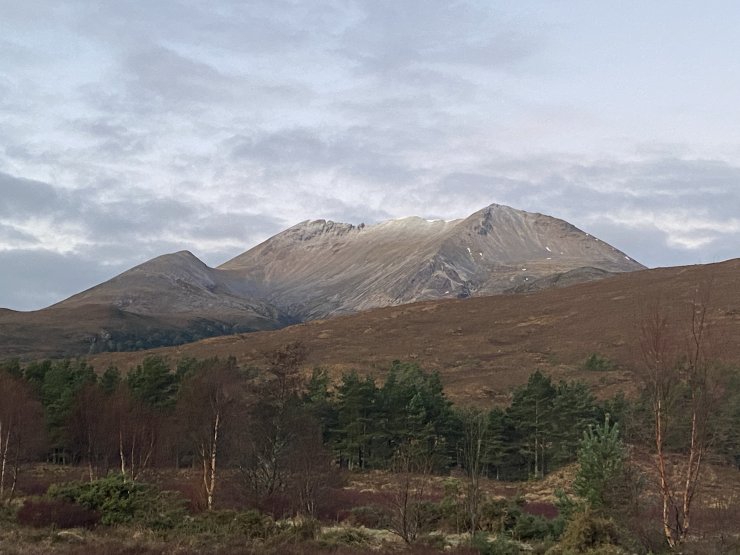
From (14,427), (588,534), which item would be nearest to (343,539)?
(588,534)

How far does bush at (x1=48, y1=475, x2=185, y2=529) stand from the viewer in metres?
23.4

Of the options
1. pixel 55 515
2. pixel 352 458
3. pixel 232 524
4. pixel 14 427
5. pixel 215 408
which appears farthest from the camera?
pixel 352 458

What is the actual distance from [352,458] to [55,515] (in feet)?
124

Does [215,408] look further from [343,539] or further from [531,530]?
[531,530]

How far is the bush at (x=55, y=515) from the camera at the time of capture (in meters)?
22.0

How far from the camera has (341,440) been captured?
58438 millimetres

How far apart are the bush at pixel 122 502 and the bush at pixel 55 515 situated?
0.41m

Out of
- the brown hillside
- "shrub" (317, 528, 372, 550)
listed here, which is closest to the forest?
"shrub" (317, 528, 372, 550)

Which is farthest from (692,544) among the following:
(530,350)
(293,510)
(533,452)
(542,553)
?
(530,350)

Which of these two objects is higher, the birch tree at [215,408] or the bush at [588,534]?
the birch tree at [215,408]

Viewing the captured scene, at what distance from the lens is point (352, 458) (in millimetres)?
58750

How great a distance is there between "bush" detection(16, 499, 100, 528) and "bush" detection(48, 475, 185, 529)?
0.41 m

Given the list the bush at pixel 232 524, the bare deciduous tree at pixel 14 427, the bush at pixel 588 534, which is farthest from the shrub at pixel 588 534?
the bare deciduous tree at pixel 14 427

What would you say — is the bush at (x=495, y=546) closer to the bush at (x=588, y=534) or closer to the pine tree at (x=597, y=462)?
the bush at (x=588, y=534)
